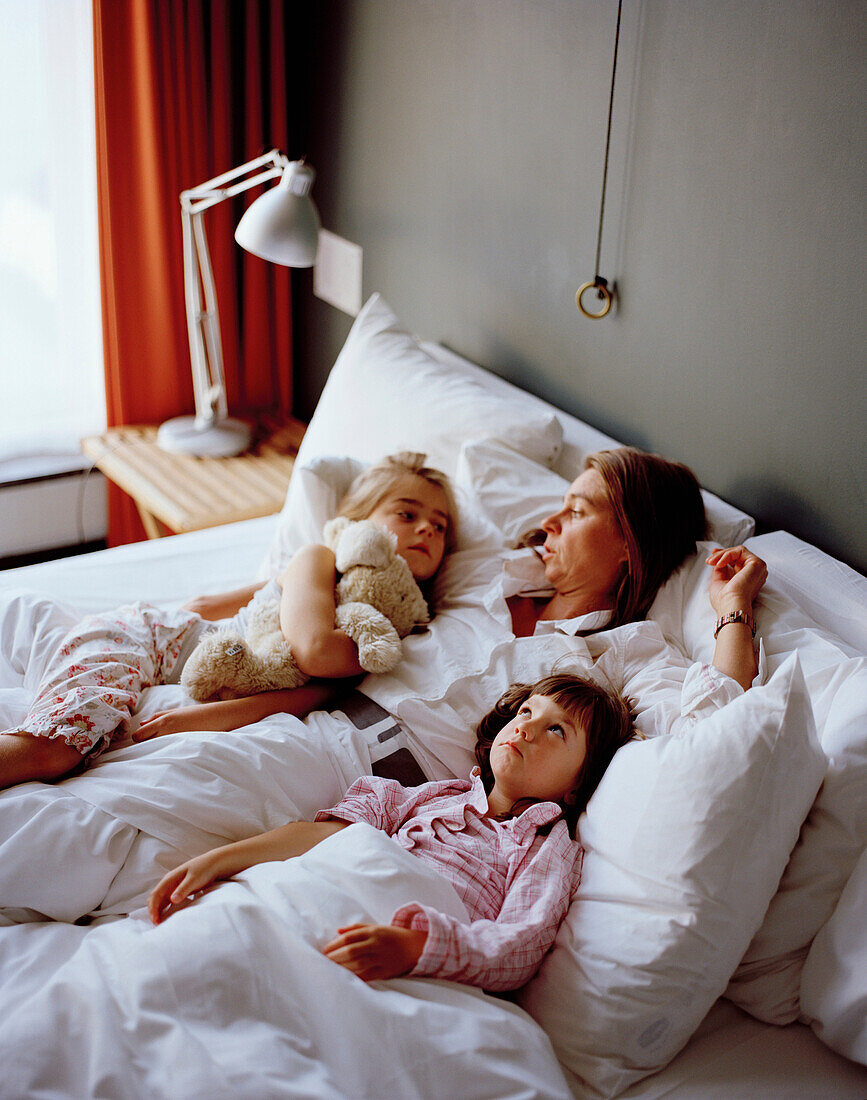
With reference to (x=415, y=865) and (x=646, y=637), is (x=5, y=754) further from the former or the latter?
(x=646, y=637)

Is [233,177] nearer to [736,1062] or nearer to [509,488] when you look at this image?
[509,488]

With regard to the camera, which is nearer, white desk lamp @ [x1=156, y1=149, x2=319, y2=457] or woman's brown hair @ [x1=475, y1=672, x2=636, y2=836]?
woman's brown hair @ [x1=475, y1=672, x2=636, y2=836]

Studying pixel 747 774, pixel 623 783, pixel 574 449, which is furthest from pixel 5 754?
pixel 574 449

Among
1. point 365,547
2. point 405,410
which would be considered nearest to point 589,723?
point 365,547

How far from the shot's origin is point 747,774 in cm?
112

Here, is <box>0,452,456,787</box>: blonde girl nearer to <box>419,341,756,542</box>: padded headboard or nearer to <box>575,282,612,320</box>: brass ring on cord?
<box>419,341,756,542</box>: padded headboard

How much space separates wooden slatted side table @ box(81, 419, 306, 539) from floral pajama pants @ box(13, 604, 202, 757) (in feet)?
2.02

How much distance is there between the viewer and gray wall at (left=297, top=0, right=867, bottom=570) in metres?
1.57

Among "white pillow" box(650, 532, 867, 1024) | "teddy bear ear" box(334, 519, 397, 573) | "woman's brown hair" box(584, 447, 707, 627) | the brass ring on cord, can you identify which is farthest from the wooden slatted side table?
"white pillow" box(650, 532, 867, 1024)

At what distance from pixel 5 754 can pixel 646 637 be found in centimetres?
91

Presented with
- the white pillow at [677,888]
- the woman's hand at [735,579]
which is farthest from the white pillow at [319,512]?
the white pillow at [677,888]

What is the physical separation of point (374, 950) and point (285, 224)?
1.56 metres

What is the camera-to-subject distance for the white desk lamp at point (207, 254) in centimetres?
214

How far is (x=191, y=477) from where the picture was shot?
2488 mm
